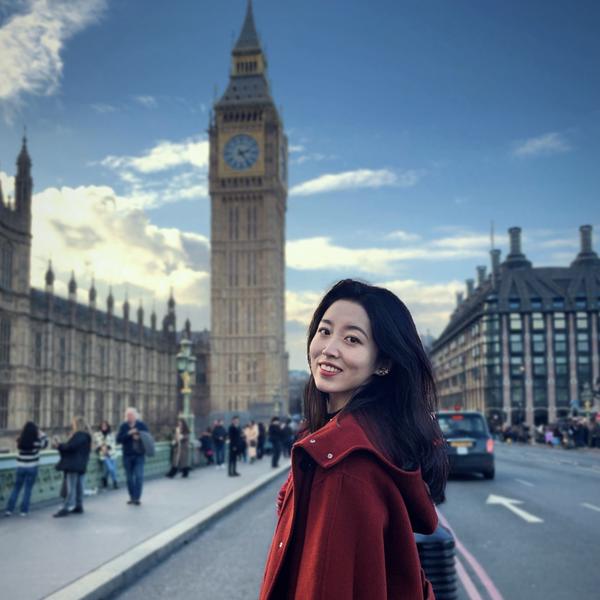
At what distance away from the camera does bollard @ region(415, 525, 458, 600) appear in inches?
194

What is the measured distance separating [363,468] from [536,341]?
87307 mm

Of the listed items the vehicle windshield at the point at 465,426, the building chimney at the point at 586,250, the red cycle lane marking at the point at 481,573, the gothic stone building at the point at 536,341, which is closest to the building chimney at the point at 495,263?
the gothic stone building at the point at 536,341

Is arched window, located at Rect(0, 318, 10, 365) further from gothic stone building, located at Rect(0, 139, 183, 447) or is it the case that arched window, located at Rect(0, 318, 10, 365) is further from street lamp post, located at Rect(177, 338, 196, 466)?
street lamp post, located at Rect(177, 338, 196, 466)

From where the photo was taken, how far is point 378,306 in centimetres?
245

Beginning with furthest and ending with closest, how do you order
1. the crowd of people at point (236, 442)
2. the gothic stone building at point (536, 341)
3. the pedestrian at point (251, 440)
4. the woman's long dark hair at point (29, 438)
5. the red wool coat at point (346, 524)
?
1. the gothic stone building at point (536, 341)
2. the pedestrian at point (251, 440)
3. the crowd of people at point (236, 442)
4. the woman's long dark hair at point (29, 438)
5. the red wool coat at point (346, 524)

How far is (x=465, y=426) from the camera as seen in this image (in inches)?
714

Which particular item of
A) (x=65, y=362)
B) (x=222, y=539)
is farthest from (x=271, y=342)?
(x=222, y=539)

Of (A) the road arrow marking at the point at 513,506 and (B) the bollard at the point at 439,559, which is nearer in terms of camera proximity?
(B) the bollard at the point at 439,559

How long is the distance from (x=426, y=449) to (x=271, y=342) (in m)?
87.9

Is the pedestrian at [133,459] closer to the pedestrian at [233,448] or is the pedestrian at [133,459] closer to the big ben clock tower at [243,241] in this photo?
the pedestrian at [233,448]

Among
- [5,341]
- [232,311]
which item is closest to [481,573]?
[5,341]

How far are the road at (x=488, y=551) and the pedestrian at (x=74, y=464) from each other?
2.32m

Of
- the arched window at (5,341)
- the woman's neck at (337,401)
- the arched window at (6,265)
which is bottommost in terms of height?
the woman's neck at (337,401)

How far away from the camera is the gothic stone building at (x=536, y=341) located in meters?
83.3
